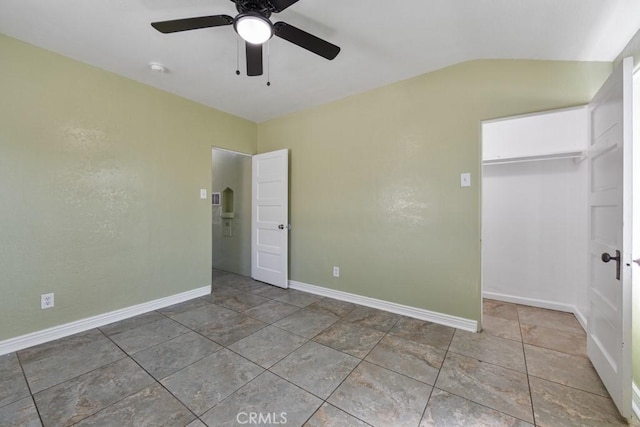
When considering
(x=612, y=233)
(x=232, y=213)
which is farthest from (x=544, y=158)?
(x=232, y=213)

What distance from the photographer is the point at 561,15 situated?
5.46 feet

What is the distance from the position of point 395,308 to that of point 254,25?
288 centimetres

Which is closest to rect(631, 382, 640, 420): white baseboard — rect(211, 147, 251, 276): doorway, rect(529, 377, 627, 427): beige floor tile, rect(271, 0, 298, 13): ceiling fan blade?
rect(529, 377, 627, 427): beige floor tile

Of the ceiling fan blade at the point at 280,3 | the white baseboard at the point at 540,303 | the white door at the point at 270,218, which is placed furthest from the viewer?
the white door at the point at 270,218

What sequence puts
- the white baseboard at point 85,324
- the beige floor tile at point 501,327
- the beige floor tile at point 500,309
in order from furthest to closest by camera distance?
the beige floor tile at point 500,309 < the beige floor tile at point 501,327 < the white baseboard at point 85,324

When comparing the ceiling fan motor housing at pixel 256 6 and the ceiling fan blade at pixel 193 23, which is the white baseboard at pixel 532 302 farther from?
the ceiling fan blade at pixel 193 23

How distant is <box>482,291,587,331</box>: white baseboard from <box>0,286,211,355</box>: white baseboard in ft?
12.9

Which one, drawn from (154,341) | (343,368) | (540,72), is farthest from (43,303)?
(540,72)

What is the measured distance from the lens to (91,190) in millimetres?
2541

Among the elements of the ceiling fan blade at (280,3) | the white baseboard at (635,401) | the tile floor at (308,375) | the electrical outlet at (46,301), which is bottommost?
the tile floor at (308,375)

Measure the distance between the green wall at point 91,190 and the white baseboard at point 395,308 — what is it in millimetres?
1523

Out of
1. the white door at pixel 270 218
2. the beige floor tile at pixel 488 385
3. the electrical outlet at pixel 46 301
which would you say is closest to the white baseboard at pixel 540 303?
the beige floor tile at pixel 488 385

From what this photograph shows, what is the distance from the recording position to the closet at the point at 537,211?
111 inches

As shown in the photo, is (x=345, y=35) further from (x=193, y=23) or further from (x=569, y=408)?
(x=569, y=408)
